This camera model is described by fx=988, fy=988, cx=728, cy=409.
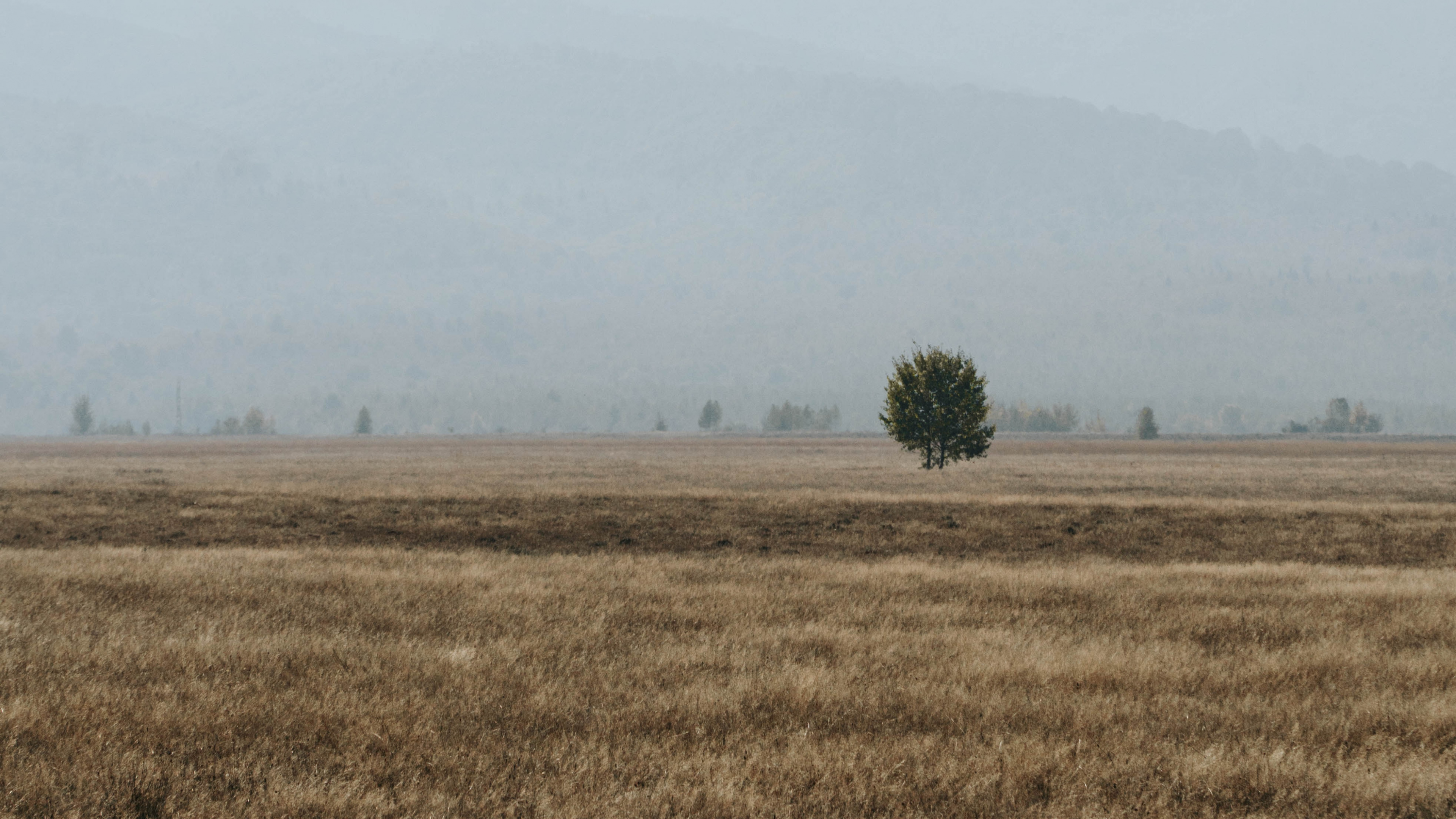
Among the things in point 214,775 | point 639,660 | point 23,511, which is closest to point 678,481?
point 23,511

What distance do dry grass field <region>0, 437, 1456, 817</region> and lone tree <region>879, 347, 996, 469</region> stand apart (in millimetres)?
34544

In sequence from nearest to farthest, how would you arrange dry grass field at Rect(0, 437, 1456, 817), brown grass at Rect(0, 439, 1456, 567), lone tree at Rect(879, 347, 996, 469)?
dry grass field at Rect(0, 437, 1456, 817)
brown grass at Rect(0, 439, 1456, 567)
lone tree at Rect(879, 347, 996, 469)

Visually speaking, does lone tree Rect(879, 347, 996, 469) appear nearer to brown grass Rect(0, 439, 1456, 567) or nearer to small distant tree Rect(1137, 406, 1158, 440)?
brown grass Rect(0, 439, 1456, 567)

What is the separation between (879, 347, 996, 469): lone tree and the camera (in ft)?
203

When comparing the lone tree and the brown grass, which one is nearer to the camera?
the brown grass

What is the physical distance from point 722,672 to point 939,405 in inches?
2133

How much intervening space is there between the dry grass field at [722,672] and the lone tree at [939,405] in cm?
3454

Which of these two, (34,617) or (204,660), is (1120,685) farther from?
(34,617)

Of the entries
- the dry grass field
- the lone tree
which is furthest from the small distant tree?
the dry grass field

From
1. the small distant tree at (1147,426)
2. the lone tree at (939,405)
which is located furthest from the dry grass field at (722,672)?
the small distant tree at (1147,426)

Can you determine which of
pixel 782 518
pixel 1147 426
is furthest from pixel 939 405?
pixel 1147 426

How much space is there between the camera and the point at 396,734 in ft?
25.4

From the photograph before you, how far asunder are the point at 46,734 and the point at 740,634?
23.1 feet

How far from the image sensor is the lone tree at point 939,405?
61750 mm
